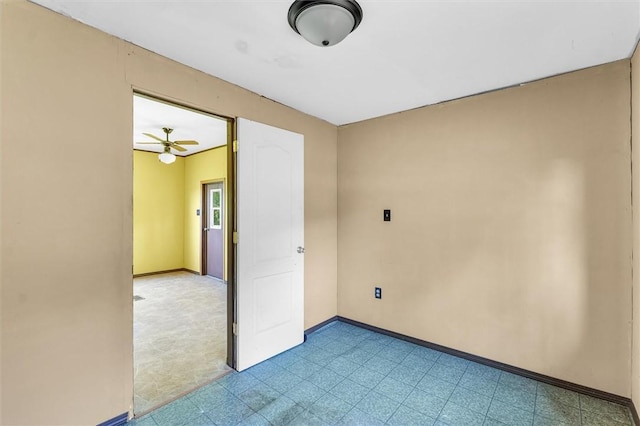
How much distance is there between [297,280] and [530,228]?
219 cm

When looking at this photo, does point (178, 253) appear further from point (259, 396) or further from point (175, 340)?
point (259, 396)

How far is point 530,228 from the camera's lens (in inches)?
94.2

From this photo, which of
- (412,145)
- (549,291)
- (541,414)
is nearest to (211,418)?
(541,414)

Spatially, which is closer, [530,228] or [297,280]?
[530,228]

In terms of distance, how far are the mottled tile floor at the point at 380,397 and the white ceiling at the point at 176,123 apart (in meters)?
2.43

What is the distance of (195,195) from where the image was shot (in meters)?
6.27

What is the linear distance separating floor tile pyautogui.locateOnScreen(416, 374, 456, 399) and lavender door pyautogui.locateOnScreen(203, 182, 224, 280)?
435cm

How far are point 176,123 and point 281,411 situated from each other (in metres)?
3.73

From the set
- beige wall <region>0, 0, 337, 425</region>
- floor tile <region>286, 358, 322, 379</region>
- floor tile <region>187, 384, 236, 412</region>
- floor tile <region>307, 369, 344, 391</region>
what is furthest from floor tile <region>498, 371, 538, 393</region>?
beige wall <region>0, 0, 337, 425</region>

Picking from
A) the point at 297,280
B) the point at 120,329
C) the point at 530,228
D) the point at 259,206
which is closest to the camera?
the point at 120,329

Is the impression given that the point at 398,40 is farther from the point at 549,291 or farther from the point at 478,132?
the point at 549,291

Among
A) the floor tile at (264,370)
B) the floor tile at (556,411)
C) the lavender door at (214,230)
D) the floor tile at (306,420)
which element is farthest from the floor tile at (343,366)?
the lavender door at (214,230)

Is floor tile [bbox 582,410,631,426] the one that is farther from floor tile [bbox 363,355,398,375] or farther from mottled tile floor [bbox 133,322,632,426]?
floor tile [bbox 363,355,398,375]

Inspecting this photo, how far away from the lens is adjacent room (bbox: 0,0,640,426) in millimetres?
1562
